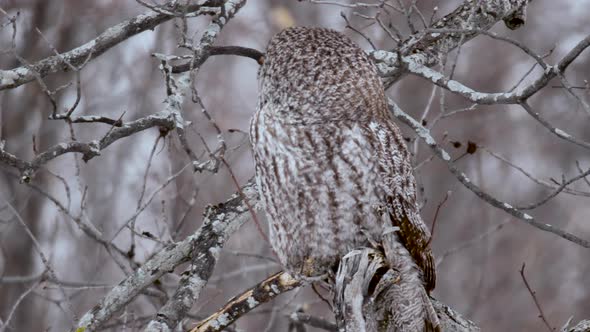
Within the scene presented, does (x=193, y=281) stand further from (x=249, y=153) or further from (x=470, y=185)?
(x=249, y=153)

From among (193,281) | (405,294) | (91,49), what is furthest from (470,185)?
(91,49)

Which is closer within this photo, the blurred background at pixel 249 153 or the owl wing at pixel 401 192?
the owl wing at pixel 401 192

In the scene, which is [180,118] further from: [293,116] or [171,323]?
[171,323]

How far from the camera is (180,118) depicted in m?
4.95

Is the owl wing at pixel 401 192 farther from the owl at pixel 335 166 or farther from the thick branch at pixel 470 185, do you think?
the thick branch at pixel 470 185

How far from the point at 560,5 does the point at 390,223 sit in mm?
11922

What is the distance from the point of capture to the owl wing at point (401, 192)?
450 cm

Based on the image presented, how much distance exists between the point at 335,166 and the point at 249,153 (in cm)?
882

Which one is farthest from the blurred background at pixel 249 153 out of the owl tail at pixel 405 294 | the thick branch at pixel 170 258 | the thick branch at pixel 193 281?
the owl tail at pixel 405 294

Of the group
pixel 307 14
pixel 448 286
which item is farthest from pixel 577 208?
pixel 307 14

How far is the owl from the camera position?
4.45m

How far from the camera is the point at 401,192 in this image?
455 cm

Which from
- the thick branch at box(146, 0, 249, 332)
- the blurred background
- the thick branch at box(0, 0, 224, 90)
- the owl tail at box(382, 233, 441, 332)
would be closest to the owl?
the owl tail at box(382, 233, 441, 332)

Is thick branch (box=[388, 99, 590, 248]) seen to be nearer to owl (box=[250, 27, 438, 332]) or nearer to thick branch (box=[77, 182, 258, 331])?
owl (box=[250, 27, 438, 332])
